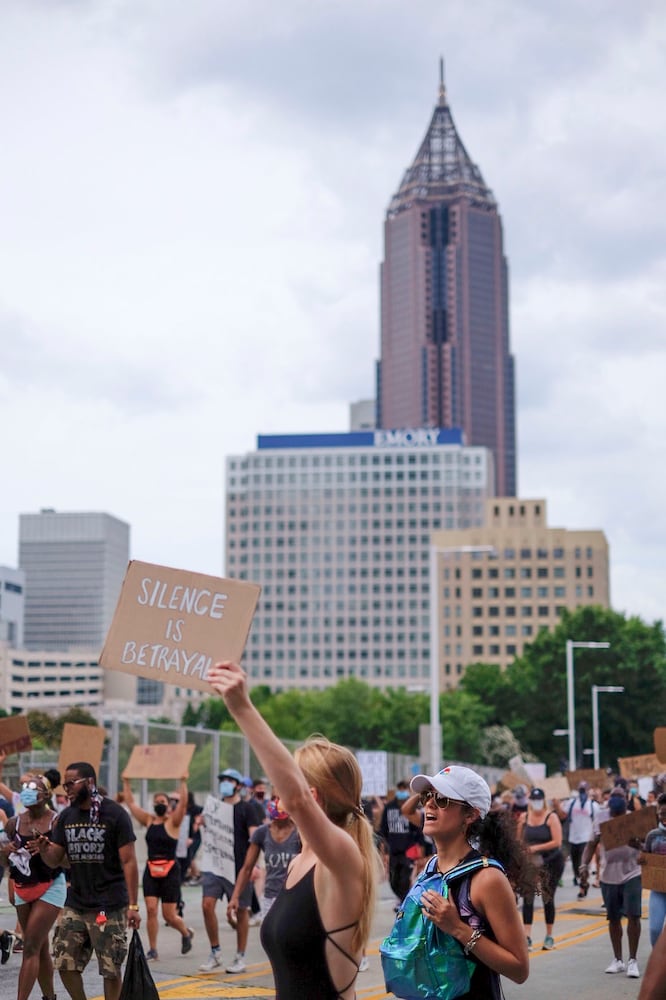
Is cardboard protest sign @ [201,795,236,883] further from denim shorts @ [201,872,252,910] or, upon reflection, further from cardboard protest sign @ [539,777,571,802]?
cardboard protest sign @ [539,777,571,802]

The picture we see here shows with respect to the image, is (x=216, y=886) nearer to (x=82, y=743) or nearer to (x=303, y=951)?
(x=82, y=743)

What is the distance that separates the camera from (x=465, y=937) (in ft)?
15.4

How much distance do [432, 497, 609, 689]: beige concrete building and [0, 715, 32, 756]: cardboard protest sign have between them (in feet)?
523

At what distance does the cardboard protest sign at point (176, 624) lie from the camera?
569 centimetres

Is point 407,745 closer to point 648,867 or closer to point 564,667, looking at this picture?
point 564,667

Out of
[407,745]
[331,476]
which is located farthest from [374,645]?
[407,745]

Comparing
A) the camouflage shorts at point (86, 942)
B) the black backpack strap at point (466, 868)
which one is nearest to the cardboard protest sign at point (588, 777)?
the camouflage shorts at point (86, 942)

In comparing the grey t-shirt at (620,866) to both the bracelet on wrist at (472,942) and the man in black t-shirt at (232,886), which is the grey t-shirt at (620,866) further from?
the bracelet on wrist at (472,942)

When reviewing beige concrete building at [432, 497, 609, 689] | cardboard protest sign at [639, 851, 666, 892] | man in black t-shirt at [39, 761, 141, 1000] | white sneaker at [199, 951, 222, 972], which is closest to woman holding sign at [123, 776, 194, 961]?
white sneaker at [199, 951, 222, 972]

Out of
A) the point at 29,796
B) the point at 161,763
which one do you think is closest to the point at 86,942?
the point at 29,796

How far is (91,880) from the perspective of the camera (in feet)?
29.4

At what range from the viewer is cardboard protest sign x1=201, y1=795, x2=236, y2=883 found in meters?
13.9

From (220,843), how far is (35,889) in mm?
3938

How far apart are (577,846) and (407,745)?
83022mm
